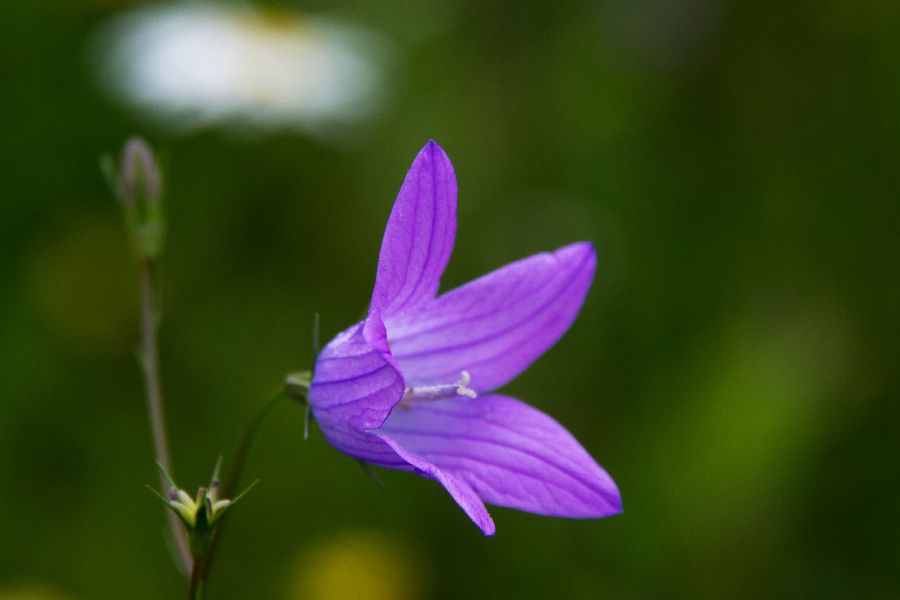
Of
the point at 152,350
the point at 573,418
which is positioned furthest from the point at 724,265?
the point at 152,350

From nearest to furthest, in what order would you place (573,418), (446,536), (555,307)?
(555,307) < (446,536) < (573,418)

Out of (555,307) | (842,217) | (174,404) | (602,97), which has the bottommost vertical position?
(174,404)

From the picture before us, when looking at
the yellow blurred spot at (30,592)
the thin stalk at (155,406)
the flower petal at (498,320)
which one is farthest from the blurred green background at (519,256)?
the flower petal at (498,320)

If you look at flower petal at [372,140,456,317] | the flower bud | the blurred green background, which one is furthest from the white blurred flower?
the flower bud

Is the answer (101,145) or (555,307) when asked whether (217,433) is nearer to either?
(101,145)

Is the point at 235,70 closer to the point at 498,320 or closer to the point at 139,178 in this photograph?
the point at 139,178

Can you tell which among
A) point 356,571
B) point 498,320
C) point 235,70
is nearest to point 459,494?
point 498,320
